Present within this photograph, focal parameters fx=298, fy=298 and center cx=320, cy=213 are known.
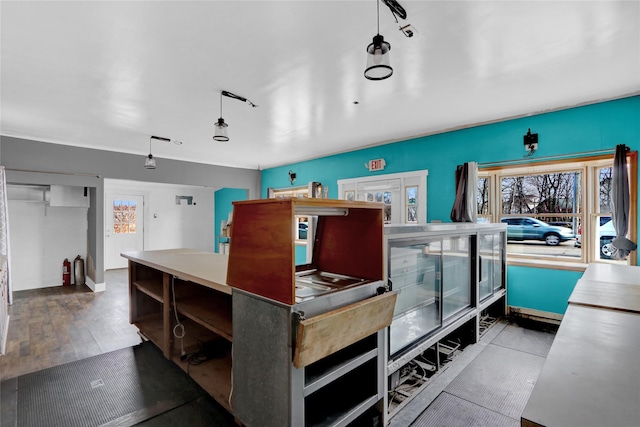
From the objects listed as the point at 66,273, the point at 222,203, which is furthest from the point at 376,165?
the point at 66,273

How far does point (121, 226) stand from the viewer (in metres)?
7.78

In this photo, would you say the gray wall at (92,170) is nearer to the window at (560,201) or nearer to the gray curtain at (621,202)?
the window at (560,201)

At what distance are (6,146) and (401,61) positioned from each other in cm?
592

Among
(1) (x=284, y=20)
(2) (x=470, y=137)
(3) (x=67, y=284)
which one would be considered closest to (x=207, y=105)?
(1) (x=284, y=20)

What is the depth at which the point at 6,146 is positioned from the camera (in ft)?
15.1

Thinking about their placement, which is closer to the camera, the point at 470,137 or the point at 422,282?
the point at 422,282

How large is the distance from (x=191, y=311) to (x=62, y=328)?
2.63m

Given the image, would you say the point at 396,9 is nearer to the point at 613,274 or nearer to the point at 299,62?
the point at 299,62

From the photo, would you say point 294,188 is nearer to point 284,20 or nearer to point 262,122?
point 262,122

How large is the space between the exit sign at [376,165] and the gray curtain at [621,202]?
9.67 feet

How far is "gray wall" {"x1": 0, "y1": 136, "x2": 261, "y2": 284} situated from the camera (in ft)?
15.5

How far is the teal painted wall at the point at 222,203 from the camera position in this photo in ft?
28.6

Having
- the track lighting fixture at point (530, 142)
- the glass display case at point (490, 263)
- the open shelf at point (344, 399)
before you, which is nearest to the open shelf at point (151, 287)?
the open shelf at point (344, 399)

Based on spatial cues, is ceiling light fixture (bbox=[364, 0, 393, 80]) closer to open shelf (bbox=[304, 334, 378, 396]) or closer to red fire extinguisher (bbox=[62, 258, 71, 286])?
open shelf (bbox=[304, 334, 378, 396])
